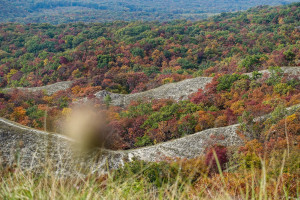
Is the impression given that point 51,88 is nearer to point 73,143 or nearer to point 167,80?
point 167,80

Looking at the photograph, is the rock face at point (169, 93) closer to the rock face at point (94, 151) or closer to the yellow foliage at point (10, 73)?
the rock face at point (94, 151)

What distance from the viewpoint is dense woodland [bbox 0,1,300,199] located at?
23.5ft

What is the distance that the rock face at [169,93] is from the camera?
22.8 m

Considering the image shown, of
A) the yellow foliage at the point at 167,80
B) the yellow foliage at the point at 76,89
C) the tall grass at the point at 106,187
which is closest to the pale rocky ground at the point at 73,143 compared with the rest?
the tall grass at the point at 106,187

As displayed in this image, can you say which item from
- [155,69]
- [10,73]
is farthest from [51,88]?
[155,69]

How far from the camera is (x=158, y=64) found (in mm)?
41312

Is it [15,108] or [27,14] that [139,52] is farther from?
[27,14]

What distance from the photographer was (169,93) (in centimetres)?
2339

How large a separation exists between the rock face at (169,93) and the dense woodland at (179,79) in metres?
1.03

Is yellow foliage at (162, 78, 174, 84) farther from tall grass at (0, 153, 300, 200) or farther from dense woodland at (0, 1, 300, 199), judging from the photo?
tall grass at (0, 153, 300, 200)

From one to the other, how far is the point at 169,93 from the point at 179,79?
5548 millimetres

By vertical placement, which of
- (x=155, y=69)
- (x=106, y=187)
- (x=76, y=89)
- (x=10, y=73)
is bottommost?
(x=10, y=73)

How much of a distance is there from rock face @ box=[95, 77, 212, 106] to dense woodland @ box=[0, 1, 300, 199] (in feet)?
3.37

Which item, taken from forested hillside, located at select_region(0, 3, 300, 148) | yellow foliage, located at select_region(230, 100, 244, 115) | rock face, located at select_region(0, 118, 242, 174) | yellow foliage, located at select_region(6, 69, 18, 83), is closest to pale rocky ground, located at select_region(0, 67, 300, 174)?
rock face, located at select_region(0, 118, 242, 174)
